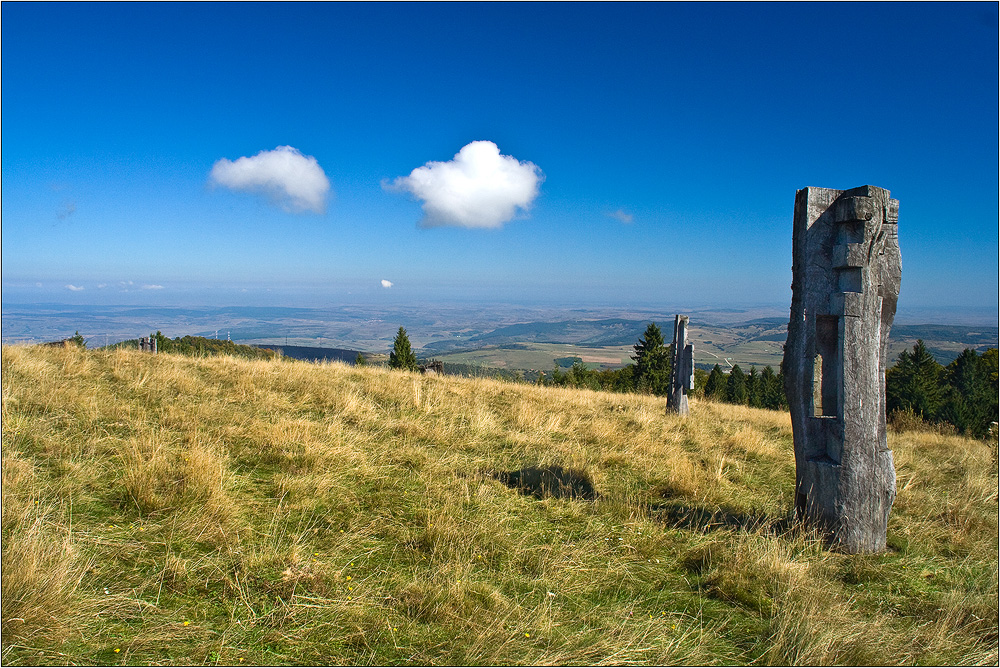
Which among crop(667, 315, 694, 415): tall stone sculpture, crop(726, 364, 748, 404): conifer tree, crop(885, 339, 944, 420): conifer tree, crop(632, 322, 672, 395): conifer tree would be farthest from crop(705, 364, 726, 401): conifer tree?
crop(667, 315, 694, 415): tall stone sculpture

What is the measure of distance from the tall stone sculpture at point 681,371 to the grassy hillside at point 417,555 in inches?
180

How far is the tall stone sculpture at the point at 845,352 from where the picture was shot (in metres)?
3.90

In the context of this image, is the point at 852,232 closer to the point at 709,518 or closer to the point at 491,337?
the point at 709,518

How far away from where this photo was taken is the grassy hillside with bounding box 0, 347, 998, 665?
2613mm

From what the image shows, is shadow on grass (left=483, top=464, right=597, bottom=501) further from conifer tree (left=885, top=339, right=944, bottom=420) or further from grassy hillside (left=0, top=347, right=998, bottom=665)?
conifer tree (left=885, top=339, right=944, bottom=420)

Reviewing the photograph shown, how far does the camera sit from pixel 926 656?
2.69 meters

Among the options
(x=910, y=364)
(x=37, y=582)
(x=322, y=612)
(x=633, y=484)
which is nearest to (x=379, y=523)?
(x=322, y=612)

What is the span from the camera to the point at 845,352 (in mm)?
3906

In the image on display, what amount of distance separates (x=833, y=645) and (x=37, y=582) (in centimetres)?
425

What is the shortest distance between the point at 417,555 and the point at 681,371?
9.21 metres

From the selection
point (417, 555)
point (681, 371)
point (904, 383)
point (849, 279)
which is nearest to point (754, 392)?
point (904, 383)

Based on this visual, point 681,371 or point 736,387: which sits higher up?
point 681,371

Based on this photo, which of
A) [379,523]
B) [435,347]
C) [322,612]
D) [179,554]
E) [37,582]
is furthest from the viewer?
[435,347]

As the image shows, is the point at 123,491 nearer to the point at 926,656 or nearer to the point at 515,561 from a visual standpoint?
the point at 515,561
